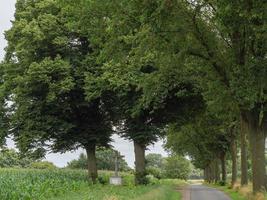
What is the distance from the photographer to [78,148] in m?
46.2

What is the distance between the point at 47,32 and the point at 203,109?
48.8 feet

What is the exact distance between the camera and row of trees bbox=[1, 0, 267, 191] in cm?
2219

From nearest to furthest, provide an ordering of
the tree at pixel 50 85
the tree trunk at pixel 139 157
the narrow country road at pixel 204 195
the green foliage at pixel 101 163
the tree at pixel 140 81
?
the tree at pixel 140 81 → the narrow country road at pixel 204 195 → the tree at pixel 50 85 → the tree trunk at pixel 139 157 → the green foliage at pixel 101 163

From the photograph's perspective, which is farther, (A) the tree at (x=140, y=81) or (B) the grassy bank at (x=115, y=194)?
(B) the grassy bank at (x=115, y=194)

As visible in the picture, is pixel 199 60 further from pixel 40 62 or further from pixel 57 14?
pixel 57 14

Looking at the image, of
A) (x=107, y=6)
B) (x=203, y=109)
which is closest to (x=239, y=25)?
(x=107, y=6)

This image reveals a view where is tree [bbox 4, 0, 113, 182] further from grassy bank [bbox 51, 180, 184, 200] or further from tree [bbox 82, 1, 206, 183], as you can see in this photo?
grassy bank [bbox 51, 180, 184, 200]

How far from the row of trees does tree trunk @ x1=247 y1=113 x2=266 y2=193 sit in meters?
0.05

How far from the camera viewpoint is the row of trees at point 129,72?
22188mm

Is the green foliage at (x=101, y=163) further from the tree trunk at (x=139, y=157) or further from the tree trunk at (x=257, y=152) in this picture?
the tree trunk at (x=257, y=152)

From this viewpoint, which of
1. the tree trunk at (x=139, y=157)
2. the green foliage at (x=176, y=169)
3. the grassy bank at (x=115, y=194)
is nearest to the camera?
the grassy bank at (x=115, y=194)

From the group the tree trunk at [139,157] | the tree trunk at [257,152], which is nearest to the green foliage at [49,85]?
the tree trunk at [139,157]

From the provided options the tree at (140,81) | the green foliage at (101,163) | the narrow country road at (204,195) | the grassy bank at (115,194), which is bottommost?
the narrow country road at (204,195)

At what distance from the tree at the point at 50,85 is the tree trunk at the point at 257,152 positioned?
15538mm
